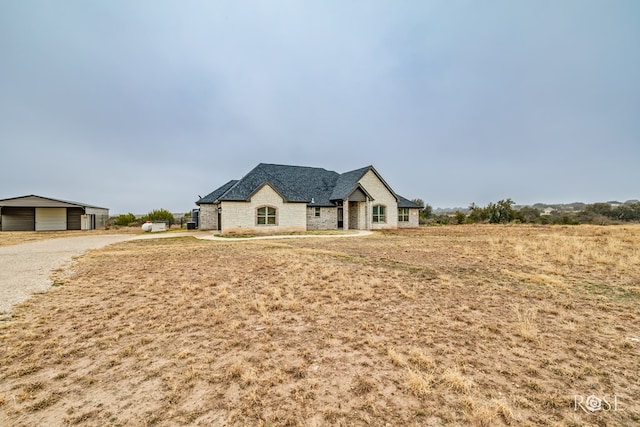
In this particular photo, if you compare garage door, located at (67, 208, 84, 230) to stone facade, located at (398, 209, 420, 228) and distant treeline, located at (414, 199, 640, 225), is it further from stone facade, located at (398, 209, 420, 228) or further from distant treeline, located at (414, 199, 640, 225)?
distant treeline, located at (414, 199, 640, 225)

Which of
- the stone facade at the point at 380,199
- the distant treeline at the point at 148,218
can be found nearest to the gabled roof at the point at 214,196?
the distant treeline at the point at 148,218

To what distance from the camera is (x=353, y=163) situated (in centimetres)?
4378

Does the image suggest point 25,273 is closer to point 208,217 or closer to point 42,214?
point 208,217

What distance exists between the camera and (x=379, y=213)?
2798 centimetres

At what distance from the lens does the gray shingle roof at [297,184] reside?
910 inches

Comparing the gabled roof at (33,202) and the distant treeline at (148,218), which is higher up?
the gabled roof at (33,202)

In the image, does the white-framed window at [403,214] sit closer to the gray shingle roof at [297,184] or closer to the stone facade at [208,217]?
the gray shingle roof at [297,184]

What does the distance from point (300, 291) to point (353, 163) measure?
3903 centimetres

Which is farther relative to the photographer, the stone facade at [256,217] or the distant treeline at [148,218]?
the distant treeline at [148,218]

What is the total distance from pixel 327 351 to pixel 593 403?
9.53 ft

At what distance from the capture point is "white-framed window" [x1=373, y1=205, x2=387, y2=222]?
91.2 feet

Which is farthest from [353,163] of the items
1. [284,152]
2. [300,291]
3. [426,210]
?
[300,291]

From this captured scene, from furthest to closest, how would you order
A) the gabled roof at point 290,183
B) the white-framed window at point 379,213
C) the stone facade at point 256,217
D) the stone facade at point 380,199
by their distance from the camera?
the white-framed window at point 379,213
the stone facade at point 380,199
the gabled roof at point 290,183
the stone facade at point 256,217

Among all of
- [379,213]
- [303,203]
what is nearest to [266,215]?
[303,203]
